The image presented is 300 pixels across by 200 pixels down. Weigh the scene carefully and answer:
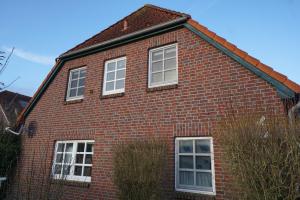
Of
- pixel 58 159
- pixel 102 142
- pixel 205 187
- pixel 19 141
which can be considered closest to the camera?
pixel 205 187

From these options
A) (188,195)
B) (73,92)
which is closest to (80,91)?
(73,92)

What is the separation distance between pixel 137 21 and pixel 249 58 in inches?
203

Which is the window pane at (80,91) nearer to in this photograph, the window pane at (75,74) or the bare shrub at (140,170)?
the window pane at (75,74)

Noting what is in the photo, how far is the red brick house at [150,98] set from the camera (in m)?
5.78

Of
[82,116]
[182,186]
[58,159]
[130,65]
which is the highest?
[130,65]

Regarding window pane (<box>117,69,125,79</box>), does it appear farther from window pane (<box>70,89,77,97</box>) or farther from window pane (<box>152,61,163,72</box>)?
window pane (<box>70,89,77,97</box>)

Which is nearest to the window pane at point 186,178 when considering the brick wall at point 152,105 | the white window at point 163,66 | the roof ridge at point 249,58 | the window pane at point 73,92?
the brick wall at point 152,105

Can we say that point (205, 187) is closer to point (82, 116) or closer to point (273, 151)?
point (273, 151)

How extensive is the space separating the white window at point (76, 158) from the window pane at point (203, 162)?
12.4 ft

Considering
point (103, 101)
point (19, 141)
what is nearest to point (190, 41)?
point (103, 101)

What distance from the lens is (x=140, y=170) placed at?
17.3 feet

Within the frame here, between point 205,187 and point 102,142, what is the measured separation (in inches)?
144

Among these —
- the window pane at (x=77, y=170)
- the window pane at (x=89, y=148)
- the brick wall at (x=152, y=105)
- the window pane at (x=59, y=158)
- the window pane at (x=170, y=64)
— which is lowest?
the window pane at (x=77, y=170)

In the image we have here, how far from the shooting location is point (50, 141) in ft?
30.0
